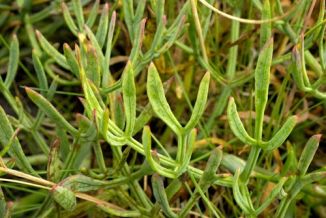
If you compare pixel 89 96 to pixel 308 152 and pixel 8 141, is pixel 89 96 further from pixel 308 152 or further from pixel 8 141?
pixel 308 152

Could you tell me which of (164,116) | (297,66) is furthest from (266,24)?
(164,116)

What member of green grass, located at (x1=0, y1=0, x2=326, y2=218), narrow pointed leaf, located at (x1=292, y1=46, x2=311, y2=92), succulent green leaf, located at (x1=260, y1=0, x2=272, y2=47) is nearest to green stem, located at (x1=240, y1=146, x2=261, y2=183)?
green grass, located at (x1=0, y1=0, x2=326, y2=218)

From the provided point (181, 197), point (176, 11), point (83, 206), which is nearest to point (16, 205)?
point (83, 206)

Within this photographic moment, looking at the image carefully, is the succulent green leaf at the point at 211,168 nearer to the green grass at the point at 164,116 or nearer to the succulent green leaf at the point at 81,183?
the green grass at the point at 164,116

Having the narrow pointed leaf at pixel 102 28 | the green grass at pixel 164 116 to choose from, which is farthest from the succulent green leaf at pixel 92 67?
the narrow pointed leaf at pixel 102 28

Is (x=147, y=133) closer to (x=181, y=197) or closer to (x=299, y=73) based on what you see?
(x=299, y=73)

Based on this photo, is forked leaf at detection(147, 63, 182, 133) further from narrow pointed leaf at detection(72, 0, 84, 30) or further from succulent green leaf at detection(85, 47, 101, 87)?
narrow pointed leaf at detection(72, 0, 84, 30)
